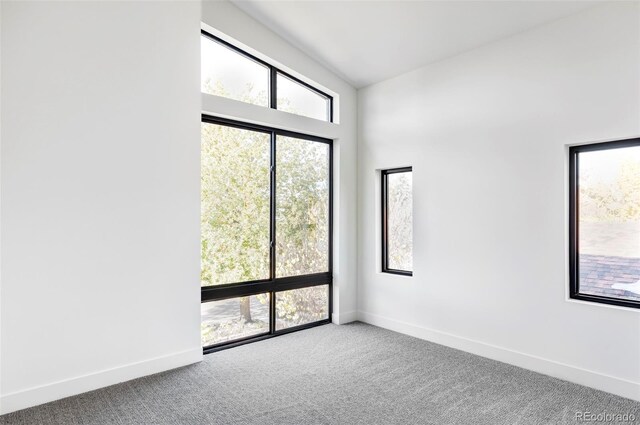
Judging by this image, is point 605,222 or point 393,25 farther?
point 393,25

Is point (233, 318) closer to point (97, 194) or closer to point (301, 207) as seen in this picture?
point (301, 207)

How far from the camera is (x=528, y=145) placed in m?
3.32

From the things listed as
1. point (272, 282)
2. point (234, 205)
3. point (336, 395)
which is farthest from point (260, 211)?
point (336, 395)

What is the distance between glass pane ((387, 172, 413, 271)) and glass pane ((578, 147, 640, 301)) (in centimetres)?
169

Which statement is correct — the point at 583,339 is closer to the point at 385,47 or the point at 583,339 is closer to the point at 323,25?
the point at 385,47

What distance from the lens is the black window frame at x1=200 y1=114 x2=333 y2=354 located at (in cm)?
375

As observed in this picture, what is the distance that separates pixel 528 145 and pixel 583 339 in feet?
5.43

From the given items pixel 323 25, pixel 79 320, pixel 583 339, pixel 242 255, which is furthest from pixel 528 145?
pixel 79 320

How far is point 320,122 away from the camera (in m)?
4.55

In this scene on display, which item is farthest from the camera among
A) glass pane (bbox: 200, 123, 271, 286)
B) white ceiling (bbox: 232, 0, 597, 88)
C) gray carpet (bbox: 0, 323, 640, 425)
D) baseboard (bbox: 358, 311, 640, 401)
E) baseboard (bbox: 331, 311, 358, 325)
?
baseboard (bbox: 331, 311, 358, 325)

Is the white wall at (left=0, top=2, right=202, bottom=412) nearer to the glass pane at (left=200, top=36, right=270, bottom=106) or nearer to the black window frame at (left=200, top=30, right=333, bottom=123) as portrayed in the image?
the glass pane at (left=200, top=36, right=270, bottom=106)

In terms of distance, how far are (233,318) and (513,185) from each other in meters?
3.02

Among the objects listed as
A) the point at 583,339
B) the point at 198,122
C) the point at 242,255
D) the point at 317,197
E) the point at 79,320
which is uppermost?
the point at 198,122

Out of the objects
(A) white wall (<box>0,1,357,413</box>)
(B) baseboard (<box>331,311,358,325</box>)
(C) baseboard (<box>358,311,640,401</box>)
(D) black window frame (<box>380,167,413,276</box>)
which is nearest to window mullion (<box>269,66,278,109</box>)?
(A) white wall (<box>0,1,357,413</box>)
